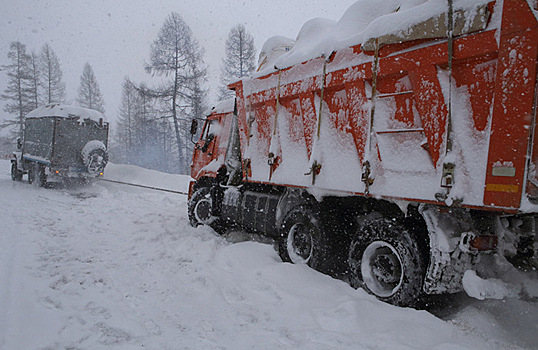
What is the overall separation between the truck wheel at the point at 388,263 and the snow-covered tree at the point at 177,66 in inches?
864

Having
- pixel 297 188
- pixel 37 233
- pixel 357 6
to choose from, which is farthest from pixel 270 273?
pixel 37 233

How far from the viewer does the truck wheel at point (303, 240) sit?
454cm

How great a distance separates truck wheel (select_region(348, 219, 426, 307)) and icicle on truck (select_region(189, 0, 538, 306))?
0.05 feet

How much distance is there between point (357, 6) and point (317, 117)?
59.9 inches

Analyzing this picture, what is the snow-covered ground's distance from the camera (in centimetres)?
281

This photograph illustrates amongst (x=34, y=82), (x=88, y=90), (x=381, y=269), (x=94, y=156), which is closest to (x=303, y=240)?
(x=381, y=269)

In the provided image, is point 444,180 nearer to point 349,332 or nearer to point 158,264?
point 349,332

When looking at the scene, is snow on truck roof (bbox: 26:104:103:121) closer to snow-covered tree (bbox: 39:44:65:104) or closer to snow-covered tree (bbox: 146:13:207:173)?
snow-covered tree (bbox: 146:13:207:173)

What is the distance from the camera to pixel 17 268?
4.25 metres

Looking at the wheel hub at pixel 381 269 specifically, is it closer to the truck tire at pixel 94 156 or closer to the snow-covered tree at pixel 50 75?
the truck tire at pixel 94 156

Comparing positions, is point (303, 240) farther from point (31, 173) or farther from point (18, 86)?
point (18, 86)

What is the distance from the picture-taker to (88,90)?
4419 cm

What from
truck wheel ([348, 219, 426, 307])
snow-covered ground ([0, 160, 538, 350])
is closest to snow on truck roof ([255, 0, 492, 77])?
truck wheel ([348, 219, 426, 307])

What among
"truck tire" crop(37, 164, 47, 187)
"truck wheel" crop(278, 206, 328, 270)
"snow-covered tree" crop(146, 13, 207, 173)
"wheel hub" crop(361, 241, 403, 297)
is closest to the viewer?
"wheel hub" crop(361, 241, 403, 297)
